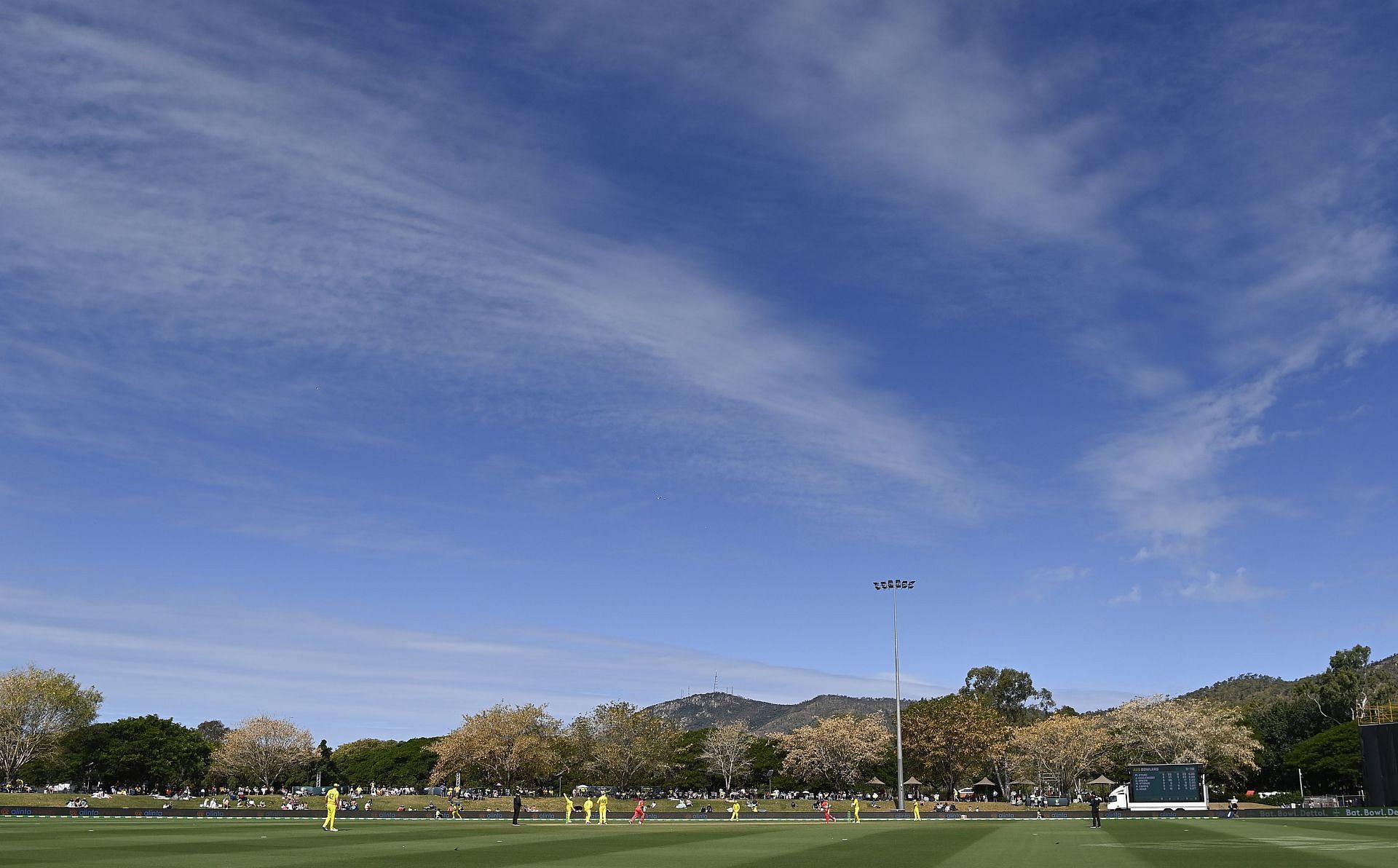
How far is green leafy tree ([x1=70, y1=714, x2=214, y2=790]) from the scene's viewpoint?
12662 cm

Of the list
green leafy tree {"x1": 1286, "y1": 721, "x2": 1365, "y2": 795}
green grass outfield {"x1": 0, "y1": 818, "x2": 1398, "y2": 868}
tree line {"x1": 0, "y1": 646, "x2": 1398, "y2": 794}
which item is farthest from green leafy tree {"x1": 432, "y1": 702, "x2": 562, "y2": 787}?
green leafy tree {"x1": 1286, "y1": 721, "x2": 1365, "y2": 795}

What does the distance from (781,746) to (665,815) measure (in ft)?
229

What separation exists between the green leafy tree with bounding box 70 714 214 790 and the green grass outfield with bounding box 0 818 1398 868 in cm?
8366

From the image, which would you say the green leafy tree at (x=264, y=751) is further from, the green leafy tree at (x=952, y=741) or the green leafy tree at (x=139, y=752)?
the green leafy tree at (x=952, y=741)

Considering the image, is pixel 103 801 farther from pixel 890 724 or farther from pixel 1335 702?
pixel 1335 702

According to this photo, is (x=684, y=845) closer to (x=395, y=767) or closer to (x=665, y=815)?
(x=665, y=815)

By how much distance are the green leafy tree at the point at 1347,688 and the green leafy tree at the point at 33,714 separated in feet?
513

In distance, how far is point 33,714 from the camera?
107875 mm

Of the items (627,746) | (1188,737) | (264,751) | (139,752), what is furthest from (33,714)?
(1188,737)

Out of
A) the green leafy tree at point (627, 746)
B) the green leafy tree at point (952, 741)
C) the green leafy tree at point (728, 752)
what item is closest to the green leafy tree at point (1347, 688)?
the green leafy tree at point (952, 741)

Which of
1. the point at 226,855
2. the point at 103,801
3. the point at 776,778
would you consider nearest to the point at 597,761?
the point at 776,778

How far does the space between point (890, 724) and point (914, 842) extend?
4499 inches

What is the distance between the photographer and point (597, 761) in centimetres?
12188

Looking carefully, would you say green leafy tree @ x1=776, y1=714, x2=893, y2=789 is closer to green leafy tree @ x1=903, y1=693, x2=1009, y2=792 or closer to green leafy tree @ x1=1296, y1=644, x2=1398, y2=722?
green leafy tree @ x1=903, y1=693, x2=1009, y2=792
